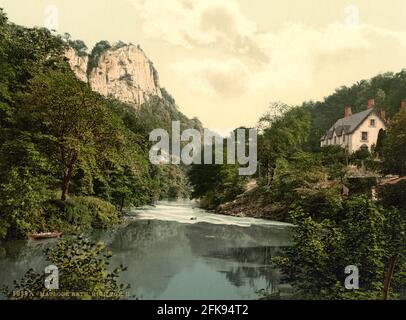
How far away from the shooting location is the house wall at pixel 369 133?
1410 inches

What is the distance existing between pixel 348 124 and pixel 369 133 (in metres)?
1.77

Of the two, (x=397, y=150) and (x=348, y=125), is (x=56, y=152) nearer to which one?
(x=397, y=150)

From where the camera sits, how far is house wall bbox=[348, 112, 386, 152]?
35812 mm

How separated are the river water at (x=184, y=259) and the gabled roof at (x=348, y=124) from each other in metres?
15.1

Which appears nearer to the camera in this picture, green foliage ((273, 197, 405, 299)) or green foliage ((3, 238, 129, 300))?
green foliage ((3, 238, 129, 300))

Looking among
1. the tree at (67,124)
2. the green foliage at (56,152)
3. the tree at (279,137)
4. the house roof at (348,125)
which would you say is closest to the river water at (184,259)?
the green foliage at (56,152)

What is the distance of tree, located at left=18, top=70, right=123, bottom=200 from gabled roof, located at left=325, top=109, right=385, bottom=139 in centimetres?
2163

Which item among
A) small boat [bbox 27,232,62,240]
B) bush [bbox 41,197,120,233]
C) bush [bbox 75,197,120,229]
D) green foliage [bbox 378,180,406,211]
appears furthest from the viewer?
bush [bbox 75,197,120,229]

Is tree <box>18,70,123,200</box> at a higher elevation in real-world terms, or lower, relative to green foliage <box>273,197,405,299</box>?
higher

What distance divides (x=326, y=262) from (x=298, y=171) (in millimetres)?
20086

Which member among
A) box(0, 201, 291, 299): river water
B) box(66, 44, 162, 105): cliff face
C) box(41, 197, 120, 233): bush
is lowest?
box(0, 201, 291, 299): river water

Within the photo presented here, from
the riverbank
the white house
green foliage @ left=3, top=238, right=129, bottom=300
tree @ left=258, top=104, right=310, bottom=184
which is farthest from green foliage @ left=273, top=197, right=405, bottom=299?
tree @ left=258, top=104, right=310, bottom=184

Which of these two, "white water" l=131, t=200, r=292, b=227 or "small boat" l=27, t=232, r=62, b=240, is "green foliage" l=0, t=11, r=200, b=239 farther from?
"white water" l=131, t=200, r=292, b=227
